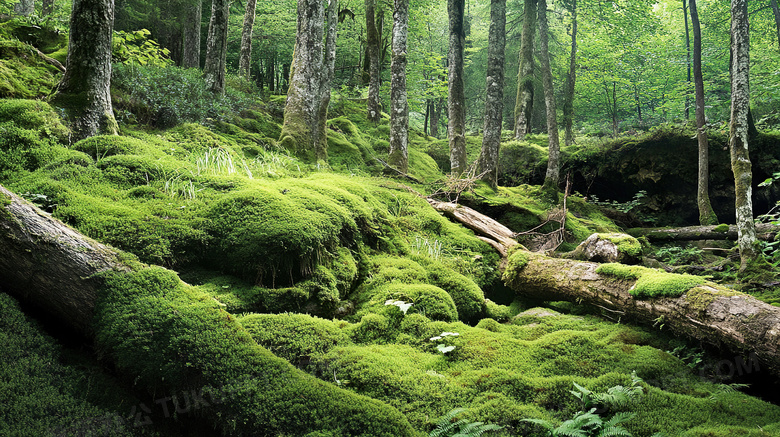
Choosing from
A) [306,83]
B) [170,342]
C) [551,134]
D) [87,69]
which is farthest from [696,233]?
[87,69]

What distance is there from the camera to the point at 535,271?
559 centimetres

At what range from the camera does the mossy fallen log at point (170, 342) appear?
8.54 ft

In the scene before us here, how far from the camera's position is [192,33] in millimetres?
14594

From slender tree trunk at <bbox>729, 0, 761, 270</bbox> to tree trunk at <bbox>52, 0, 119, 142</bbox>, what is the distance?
945 centimetres

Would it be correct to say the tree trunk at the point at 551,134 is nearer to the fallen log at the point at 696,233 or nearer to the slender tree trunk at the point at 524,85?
the fallen log at the point at 696,233

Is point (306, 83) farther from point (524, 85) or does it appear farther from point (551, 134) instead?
point (524, 85)

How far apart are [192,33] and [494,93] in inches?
445

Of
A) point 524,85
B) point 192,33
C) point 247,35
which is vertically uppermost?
point 192,33

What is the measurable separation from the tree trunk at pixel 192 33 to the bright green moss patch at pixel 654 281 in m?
14.8

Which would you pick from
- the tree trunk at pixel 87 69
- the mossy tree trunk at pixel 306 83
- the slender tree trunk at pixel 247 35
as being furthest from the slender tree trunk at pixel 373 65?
the tree trunk at pixel 87 69

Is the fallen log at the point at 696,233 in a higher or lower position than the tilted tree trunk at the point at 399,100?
lower

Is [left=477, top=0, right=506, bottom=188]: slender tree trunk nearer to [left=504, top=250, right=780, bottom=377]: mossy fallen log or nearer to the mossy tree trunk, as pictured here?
the mossy tree trunk

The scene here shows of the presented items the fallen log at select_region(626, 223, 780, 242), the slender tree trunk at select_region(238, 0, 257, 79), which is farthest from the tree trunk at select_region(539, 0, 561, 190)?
the slender tree trunk at select_region(238, 0, 257, 79)

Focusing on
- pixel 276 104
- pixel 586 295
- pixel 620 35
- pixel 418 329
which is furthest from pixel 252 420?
pixel 620 35
